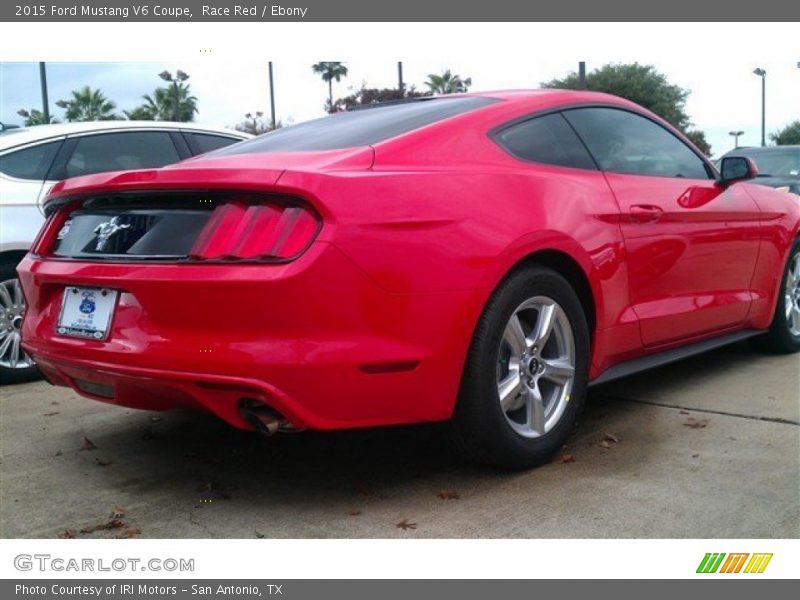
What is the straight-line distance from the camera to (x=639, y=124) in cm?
438

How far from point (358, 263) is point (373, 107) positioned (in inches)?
62.4

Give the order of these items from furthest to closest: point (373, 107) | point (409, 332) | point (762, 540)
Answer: point (373, 107) → point (409, 332) → point (762, 540)

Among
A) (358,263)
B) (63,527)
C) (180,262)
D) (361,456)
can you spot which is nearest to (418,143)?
(358,263)

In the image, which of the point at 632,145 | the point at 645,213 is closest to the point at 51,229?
the point at 645,213

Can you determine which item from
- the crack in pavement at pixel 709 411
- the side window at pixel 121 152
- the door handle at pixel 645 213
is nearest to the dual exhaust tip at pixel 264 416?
the door handle at pixel 645 213

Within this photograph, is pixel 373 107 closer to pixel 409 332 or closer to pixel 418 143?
pixel 418 143

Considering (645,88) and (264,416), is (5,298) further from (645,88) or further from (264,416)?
(645,88)

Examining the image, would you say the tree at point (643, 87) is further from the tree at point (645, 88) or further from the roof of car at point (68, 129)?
the roof of car at point (68, 129)

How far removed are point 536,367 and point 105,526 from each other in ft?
5.40

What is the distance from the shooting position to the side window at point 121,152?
582 cm

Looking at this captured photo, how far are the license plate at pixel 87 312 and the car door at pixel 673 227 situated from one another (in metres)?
2.12

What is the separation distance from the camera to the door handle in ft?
12.8

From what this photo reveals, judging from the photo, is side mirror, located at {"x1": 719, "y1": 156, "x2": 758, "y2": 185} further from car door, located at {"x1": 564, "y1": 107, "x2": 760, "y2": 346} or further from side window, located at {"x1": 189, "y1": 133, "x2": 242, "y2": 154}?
side window, located at {"x1": 189, "y1": 133, "x2": 242, "y2": 154}

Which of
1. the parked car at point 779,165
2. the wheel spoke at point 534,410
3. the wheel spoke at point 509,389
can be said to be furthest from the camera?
Answer: the parked car at point 779,165
